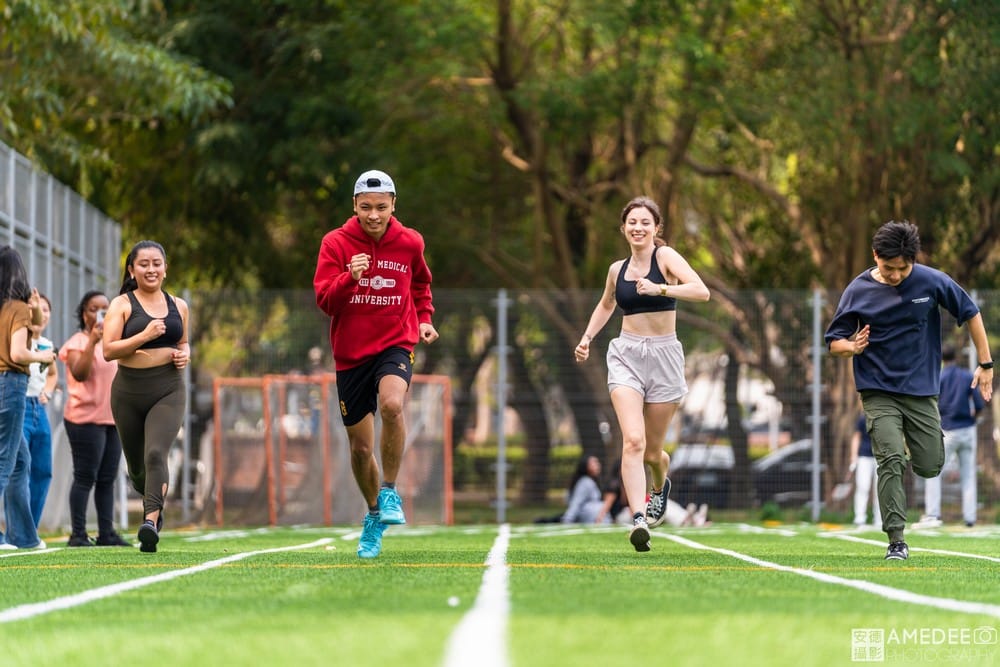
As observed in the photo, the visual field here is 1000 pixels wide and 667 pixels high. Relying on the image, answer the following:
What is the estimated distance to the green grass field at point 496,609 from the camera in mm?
5090

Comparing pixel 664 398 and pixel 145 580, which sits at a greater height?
pixel 664 398

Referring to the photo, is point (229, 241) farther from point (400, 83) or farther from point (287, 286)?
point (400, 83)

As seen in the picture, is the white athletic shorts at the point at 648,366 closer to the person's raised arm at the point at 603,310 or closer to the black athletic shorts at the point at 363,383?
the person's raised arm at the point at 603,310

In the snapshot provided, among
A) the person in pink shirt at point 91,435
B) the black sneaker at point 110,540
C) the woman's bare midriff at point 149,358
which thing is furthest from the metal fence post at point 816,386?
the woman's bare midriff at point 149,358

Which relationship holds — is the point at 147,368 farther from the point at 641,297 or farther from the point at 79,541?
the point at 641,297

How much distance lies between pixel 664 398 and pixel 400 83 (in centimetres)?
1420

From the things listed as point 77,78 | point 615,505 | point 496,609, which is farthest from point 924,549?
point 77,78

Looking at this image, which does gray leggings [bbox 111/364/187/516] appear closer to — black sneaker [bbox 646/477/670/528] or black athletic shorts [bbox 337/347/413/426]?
black athletic shorts [bbox 337/347/413/426]

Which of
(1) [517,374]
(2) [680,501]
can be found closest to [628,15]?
(1) [517,374]

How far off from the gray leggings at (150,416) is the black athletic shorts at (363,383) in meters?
1.45

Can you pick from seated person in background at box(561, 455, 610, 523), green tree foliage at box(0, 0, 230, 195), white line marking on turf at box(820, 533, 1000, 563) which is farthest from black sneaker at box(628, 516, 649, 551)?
seated person in background at box(561, 455, 610, 523)

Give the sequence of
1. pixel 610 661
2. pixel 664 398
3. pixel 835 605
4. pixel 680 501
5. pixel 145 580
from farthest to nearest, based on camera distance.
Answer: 1. pixel 680 501
2. pixel 664 398
3. pixel 145 580
4. pixel 835 605
5. pixel 610 661

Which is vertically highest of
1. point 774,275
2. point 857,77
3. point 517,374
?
point 857,77

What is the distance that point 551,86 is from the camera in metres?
24.1
